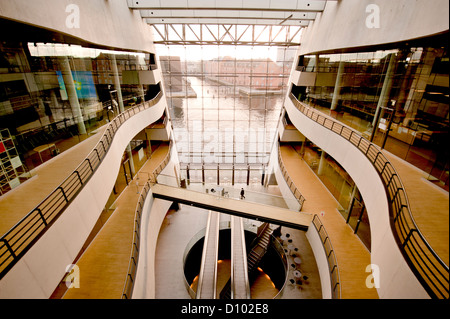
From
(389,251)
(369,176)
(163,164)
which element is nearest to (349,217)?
(369,176)

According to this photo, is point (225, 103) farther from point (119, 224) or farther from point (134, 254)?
point (134, 254)

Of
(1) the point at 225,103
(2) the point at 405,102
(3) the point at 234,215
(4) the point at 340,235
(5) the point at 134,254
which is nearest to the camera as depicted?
(5) the point at 134,254

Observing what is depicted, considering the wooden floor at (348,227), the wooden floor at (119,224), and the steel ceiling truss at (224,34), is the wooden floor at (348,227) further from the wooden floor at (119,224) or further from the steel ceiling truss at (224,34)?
the steel ceiling truss at (224,34)

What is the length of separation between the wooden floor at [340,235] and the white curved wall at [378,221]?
109 inches

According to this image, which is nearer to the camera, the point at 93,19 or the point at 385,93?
the point at 93,19

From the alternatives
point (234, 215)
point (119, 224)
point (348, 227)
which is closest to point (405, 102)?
point (348, 227)

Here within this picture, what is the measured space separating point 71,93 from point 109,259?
7.39 metres

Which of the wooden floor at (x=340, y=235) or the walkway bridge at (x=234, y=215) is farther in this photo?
the walkway bridge at (x=234, y=215)

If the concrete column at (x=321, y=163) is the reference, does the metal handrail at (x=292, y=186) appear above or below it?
below

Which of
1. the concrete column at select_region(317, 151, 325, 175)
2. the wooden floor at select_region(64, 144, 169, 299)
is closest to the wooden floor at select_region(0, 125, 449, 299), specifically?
the wooden floor at select_region(64, 144, 169, 299)

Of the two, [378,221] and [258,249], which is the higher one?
[378,221]

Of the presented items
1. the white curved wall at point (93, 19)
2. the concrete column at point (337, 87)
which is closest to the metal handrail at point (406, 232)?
the concrete column at point (337, 87)

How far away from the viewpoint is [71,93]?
9898mm

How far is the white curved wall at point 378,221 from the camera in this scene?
134 inches
